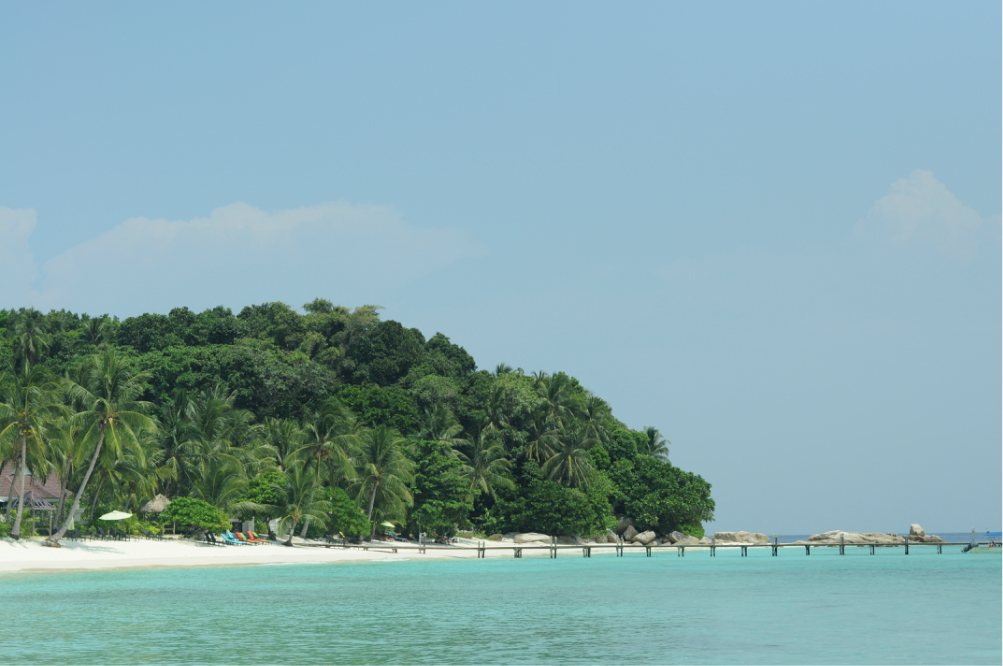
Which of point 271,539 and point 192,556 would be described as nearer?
point 192,556

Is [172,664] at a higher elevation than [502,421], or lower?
lower

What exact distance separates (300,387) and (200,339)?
18.0 m

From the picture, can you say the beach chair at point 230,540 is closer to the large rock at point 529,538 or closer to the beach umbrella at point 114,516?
the beach umbrella at point 114,516

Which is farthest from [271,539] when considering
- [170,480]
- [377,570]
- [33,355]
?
[33,355]

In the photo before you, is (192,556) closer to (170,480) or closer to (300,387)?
(170,480)

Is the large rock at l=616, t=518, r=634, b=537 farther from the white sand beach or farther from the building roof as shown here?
the building roof

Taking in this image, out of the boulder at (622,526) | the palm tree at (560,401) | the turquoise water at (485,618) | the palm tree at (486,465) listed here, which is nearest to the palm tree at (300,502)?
the turquoise water at (485,618)

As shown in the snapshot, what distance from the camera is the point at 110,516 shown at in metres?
45.0

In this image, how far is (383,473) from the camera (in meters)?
58.7

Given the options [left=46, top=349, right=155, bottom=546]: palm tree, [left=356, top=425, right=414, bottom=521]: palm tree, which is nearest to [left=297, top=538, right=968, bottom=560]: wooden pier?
[left=356, top=425, right=414, bottom=521]: palm tree

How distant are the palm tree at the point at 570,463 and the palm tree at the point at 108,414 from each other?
117 ft

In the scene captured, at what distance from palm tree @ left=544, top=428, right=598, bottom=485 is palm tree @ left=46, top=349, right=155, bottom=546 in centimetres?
3581

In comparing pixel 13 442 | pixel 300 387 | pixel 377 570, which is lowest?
pixel 377 570

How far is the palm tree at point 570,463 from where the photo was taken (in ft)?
235
